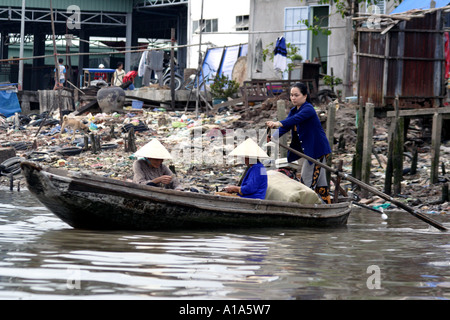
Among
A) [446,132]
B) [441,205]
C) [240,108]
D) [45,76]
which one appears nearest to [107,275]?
[441,205]

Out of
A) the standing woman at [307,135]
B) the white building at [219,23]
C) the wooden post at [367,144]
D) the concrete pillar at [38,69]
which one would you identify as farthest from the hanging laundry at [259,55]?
the concrete pillar at [38,69]

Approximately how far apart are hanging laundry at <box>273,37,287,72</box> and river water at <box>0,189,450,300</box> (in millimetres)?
10995

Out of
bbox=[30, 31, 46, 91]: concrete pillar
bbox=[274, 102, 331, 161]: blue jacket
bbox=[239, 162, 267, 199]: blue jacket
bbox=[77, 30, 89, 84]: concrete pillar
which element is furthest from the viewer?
bbox=[30, 31, 46, 91]: concrete pillar

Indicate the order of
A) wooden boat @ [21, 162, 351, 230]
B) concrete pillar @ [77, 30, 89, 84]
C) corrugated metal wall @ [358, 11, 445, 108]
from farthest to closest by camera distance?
concrete pillar @ [77, 30, 89, 84]
corrugated metal wall @ [358, 11, 445, 108]
wooden boat @ [21, 162, 351, 230]

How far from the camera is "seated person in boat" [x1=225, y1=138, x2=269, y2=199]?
301 inches

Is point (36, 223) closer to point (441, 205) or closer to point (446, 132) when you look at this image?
point (441, 205)

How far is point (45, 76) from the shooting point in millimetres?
31859

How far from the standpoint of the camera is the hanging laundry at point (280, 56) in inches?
734

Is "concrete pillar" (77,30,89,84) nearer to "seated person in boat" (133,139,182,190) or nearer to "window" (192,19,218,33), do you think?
"window" (192,19,218,33)

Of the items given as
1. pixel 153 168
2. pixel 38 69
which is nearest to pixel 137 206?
pixel 153 168

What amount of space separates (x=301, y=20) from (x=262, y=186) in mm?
12190

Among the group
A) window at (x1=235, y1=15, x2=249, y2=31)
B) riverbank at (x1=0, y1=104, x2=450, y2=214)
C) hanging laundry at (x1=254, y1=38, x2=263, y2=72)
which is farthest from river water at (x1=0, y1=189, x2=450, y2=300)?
window at (x1=235, y1=15, x2=249, y2=31)

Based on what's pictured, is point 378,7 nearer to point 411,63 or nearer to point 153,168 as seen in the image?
point 411,63

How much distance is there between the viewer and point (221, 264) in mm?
5484
